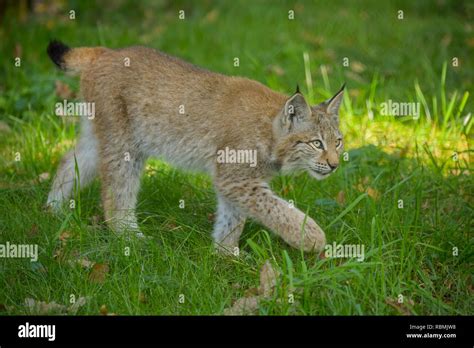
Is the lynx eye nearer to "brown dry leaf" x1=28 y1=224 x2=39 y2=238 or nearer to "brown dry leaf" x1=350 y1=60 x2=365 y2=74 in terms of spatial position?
"brown dry leaf" x1=28 y1=224 x2=39 y2=238

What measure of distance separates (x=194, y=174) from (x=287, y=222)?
5.54 ft

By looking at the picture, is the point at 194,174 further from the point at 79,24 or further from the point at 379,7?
the point at 379,7

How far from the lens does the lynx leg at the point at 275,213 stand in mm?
5641

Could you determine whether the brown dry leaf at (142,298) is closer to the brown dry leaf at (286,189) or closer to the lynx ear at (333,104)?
→ the brown dry leaf at (286,189)

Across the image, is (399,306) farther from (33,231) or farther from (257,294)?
(33,231)

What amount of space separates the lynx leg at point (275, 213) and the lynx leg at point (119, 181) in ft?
2.80

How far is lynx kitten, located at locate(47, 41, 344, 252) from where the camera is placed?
6.05 meters

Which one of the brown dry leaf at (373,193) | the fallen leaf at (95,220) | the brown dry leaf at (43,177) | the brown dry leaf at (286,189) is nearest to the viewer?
the fallen leaf at (95,220)

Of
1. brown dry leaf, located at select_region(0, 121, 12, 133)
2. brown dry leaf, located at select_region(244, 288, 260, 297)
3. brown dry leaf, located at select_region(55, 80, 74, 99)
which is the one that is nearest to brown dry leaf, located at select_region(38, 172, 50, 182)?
brown dry leaf, located at select_region(0, 121, 12, 133)

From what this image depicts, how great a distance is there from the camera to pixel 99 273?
5379mm

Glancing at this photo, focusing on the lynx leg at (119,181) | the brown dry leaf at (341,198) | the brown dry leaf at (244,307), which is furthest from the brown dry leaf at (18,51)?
the brown dry leaf at (244,307)

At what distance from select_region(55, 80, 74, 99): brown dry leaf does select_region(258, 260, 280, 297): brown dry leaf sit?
13.9 ft

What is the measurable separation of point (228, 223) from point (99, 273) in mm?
1265

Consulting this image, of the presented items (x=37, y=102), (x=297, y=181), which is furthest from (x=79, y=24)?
(x=297, y=181)
